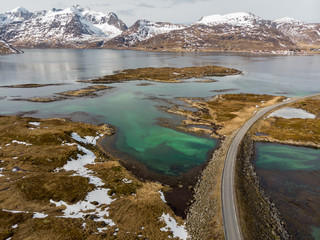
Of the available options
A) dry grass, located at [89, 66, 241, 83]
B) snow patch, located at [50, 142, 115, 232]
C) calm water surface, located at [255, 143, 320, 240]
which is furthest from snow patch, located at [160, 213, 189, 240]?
dry grass, located at [89, 66, 241, 83]

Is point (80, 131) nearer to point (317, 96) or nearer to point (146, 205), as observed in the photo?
point (146, 205)

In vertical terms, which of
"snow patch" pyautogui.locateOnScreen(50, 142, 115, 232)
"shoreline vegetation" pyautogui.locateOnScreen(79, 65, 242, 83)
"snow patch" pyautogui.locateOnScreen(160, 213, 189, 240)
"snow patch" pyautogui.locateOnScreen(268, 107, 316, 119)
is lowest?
"snow patch" pyautogui.locateOnScreen(160, 213, 189, 240)

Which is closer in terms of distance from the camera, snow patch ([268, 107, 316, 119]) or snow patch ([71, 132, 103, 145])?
snow patch ([71, 132, 103, 145])

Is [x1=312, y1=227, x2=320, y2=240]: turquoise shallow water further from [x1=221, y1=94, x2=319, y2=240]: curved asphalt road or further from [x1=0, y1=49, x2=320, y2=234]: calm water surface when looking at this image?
[x1=221, y1=94, x2=319, y2=240]: curved asphalt road

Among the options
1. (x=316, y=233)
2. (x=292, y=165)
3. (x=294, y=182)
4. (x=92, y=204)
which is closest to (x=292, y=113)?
(x=292, y=165)

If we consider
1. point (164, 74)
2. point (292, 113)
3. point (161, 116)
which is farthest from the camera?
point (164, 74)

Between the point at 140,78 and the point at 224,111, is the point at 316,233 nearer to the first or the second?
the point at 224,111

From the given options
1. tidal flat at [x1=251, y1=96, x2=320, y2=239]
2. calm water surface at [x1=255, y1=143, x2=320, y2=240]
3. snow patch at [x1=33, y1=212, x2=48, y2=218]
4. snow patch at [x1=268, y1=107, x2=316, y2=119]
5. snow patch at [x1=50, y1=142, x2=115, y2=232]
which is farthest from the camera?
snow patch at [x1=268, y1=107, x2=316, y2=119]

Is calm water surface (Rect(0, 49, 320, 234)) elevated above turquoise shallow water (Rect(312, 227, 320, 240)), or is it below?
above
